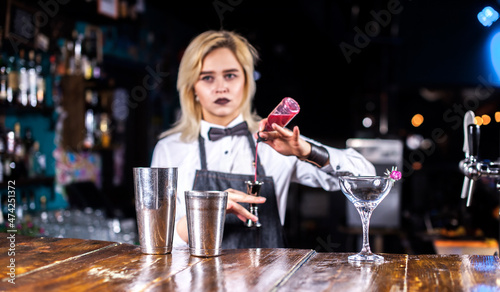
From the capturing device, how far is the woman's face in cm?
238

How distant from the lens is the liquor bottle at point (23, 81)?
369 centimetres

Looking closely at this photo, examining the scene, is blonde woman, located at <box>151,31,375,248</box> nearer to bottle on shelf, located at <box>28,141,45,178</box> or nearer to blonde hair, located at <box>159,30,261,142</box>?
blonde hair, located at <box>159,30,261,142</box>

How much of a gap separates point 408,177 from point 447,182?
0.58m

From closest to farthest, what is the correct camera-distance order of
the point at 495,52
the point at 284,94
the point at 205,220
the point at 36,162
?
the point at 205,220 < the point at 36,162 < the point at 495,52 < the point at 284,94

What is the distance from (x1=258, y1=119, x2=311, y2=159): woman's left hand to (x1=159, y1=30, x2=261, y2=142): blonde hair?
0.53 meters

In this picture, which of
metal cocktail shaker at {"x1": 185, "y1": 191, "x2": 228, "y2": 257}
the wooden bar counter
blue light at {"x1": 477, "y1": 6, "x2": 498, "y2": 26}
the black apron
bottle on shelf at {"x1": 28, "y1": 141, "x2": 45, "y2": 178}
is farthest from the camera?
bottle on shelf at {"x1": 28, "y1": 141, "x2": 45, "y2": 178}

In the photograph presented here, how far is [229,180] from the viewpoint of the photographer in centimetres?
229

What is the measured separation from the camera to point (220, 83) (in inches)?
94.0

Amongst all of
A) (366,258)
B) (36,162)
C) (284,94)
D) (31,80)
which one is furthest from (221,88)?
(284,94)

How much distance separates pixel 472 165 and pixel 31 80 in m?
3.01

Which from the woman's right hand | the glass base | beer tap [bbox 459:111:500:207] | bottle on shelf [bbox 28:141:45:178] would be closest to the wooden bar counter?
the glass base

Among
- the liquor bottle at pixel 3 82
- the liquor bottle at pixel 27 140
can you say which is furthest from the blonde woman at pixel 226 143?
the liquor bottle at pixel 27 140

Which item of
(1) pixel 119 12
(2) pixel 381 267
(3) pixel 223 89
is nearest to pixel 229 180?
(3) pixel 223 89

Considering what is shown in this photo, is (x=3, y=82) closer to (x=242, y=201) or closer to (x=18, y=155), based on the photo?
(x=18, y=155)
